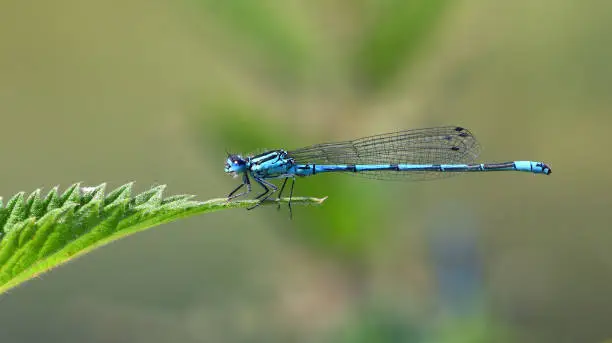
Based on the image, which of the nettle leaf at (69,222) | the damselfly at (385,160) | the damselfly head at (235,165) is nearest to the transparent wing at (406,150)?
the damselfly at (385,160)

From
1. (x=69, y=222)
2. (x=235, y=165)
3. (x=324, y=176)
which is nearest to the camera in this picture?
(x=69, y=222)

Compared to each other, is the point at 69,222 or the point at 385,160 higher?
the point at 385,160

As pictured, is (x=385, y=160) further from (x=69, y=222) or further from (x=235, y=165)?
(x=69, y=222)

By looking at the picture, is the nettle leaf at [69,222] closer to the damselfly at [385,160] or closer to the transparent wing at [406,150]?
the damselfly at [385,160]

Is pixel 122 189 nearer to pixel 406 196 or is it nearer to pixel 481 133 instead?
pixel 406 196

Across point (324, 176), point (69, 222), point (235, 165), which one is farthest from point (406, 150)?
point (69, 222)

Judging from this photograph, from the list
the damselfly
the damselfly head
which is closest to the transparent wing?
the damselfly
